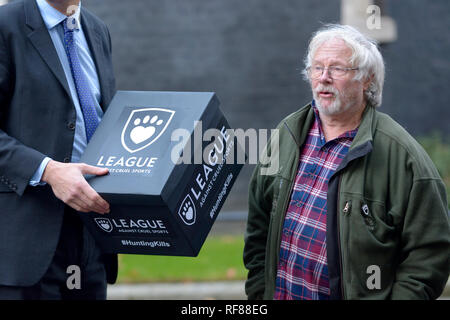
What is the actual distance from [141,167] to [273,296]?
84 cm

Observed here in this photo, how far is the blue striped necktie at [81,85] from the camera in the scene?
2.92 metres

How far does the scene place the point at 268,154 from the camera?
315cm

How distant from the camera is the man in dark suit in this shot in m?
2.72

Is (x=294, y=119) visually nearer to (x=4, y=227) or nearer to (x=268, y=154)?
(x=268, y=154)

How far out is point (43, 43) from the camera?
2.81 meters

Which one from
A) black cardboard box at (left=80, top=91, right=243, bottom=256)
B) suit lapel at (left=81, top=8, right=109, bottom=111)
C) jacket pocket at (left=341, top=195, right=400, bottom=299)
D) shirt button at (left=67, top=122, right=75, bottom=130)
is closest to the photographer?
black cardboard box at (left=80, top=91, right=243, bottom=256)

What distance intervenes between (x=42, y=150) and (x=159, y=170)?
0.52m

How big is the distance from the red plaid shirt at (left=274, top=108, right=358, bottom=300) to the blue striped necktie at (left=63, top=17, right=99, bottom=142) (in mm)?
884

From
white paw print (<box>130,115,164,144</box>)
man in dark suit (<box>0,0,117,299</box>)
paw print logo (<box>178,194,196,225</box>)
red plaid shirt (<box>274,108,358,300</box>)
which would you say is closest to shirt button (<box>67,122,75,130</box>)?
man in dark suit (<box>0,0,117,299</box>)

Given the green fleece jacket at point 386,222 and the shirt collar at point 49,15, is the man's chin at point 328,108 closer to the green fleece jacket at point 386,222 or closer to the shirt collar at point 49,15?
the green fleece jacket at point 386,222

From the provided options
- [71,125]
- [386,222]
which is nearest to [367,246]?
[386,222]

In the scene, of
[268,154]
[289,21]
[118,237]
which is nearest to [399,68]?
[289,21]

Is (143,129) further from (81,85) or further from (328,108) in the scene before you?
(328,108)

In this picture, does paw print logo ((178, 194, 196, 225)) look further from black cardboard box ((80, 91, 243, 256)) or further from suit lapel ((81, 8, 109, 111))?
suit lapel ((81, 8, 109, 111))
